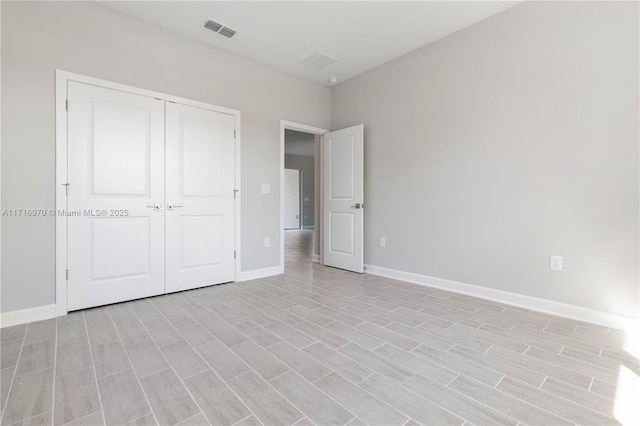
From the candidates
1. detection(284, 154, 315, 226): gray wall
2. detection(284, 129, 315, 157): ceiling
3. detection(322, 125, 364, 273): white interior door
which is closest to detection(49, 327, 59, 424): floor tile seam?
detection(322, 125, 364, 273): white interior door

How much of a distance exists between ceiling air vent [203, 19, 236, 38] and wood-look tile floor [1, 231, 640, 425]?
2.82 meters

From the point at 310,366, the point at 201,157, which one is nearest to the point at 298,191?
Result: the point at 201,157

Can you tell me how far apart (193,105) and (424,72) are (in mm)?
2701

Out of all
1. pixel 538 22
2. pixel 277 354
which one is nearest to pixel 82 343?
pixel 277 354

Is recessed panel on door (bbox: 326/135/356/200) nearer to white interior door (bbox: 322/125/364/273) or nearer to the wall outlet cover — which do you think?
white interior door (bbox: 322/125/364/273)

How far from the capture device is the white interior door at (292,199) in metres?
11.2

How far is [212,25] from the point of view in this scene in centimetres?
300

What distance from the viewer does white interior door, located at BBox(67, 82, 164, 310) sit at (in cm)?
A: 257

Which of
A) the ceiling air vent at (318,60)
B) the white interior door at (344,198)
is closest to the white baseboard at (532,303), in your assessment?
the white interior door at (344,198)

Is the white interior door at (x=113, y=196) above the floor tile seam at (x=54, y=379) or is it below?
above

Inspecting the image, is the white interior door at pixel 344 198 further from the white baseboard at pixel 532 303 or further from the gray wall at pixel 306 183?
the gray wall at pixel 306 183

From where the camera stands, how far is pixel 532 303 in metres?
2.64

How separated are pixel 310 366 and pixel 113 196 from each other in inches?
95.3

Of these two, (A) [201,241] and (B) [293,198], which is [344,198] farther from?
(B) [293,198]
